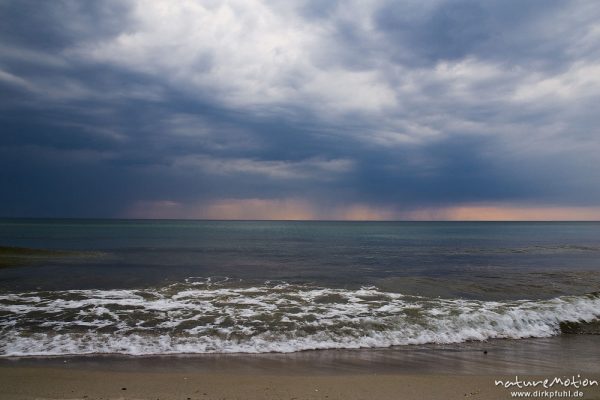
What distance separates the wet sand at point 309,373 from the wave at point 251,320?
0.87 m

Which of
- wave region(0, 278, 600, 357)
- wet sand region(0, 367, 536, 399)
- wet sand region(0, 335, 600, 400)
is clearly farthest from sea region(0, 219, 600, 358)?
wet sand region(0, 367, 536, 399)

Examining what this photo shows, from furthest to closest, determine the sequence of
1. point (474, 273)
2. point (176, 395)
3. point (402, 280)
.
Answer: point (474, 273) → point (402, 280) → point (176, 395)

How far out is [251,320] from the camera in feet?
43.0

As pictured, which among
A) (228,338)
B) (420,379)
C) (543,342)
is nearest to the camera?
(420,379)

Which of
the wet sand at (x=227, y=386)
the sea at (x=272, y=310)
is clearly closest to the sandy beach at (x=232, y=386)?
the wet sand at (x=227, y=386)

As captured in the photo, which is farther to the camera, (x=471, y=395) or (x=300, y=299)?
(x=300, y=299)

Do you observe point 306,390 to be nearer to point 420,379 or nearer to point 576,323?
point 420,379

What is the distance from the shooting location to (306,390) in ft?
23.7

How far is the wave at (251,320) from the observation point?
10.8 metres

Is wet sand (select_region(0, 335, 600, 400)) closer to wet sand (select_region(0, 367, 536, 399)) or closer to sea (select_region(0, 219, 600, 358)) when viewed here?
wet sand (select_region(0, 367, 536, 399))

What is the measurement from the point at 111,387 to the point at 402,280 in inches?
749

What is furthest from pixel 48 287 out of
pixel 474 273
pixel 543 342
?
pixel 474 273

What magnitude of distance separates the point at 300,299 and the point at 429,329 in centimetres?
609

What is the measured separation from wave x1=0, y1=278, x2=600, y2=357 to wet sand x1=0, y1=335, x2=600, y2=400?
2.87 feet
